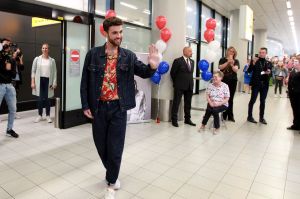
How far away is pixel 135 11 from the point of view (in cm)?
650

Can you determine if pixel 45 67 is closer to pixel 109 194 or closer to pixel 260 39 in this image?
pixel 109 194

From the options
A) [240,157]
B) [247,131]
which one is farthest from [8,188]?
[247,131]

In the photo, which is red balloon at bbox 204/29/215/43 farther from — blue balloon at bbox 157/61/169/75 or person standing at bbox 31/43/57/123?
person standing at bbox 31/43/57/123

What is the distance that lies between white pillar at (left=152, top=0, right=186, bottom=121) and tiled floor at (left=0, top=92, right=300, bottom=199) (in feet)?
2.48

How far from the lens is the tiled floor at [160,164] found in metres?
2.58

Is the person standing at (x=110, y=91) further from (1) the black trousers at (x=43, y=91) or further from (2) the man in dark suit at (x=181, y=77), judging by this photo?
(1) the black trousers at (x=43, y=91)

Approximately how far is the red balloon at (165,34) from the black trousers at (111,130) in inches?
121

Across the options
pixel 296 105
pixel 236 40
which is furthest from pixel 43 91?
pixel 236 40

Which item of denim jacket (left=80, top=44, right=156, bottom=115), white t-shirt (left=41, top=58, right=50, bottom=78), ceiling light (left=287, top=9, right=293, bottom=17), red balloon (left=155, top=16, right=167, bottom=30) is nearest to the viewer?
denim jacket (left=80, top=44, right=156, bottom=115)

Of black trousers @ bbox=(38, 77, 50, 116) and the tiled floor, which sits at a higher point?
black trousers @ bbox=(38, 77, 50, 116)

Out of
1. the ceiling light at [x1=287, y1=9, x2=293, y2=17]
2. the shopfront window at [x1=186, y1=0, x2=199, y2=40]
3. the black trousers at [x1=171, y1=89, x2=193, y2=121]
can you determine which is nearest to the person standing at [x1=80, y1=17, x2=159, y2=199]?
the black trousers at [x1=171, y1=89, x2=193, y2=121]

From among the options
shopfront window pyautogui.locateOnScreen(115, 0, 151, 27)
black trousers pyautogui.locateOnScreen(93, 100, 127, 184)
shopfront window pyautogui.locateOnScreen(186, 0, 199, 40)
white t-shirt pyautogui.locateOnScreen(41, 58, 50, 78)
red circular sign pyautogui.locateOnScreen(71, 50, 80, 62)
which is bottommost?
black trousers pyautogui.locateOnScreen(93, 100, 127, 184)

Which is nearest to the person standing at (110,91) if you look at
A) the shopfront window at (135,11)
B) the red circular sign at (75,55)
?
the red circular sign at (75,55)

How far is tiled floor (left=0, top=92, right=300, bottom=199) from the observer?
8.46 feet
